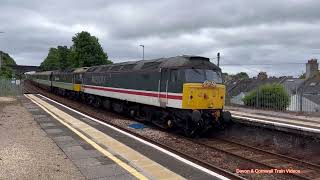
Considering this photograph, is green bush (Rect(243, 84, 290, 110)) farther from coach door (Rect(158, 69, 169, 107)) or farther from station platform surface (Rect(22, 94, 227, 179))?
station platform surface (Rect(22, 94, 227, 179))

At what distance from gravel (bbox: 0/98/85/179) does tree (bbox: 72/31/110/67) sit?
48979 millimetres

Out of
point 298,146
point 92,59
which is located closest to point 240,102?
point 298,146

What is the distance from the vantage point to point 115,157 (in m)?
11.1

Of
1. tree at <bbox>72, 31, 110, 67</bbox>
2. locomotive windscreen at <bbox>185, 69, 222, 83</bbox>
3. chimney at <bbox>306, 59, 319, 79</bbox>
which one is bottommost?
locomotive windscreen at <bbox>185, 69, 222, 83</bbox>

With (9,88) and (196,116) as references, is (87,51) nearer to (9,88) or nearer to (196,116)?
(9,88)

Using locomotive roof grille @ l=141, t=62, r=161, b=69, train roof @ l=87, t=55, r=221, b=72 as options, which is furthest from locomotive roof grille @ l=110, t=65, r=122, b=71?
locomotive roof grille @ l=141, t=62, r=161, b=69

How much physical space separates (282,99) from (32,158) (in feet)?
71.0

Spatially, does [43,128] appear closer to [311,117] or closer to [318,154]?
[318,154]

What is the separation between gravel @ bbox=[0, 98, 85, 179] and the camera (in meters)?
9.20

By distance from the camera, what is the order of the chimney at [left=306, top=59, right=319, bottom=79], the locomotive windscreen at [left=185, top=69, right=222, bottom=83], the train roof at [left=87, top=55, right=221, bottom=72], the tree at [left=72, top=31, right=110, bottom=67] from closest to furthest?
1. the locomotive windscreen at [left=185, top=69, right=222, bottom=83]
2. the train roof at [left=87, top=55, right=221, bottom=72]
3. the chimney at [left=306, top=59, right=319, bottom=79]
4. the tree at [left=72, top=31, right=110, bottom=67]

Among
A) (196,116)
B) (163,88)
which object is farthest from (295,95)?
(196,116)

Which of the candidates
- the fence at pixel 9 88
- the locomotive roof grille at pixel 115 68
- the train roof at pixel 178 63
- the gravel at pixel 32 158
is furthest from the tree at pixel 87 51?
the gravel at pixel 32 158

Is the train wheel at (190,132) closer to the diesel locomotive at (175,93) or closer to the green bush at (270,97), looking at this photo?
the diesel locomotive at (175,93)

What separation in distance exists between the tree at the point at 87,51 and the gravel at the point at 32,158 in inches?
1928
